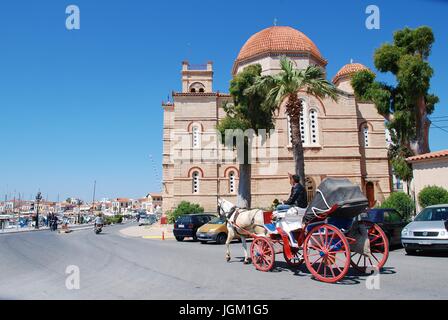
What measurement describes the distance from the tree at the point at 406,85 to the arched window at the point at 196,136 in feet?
60.8

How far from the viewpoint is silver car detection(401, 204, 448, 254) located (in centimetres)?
1040

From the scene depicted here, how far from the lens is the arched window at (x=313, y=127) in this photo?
3556 cm

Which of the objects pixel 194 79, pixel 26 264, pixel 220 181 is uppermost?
pixel 194 79

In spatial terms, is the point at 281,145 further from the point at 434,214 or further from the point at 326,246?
the point at 326,246

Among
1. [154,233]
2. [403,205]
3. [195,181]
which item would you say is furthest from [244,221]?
[195,181]

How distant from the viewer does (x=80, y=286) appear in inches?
283

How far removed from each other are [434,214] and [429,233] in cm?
156

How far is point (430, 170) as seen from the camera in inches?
727

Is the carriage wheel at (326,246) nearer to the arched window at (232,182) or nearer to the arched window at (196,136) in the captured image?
the arched window at (232,182)

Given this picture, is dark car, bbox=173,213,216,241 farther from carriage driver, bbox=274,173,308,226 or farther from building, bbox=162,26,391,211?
building, bbox=162,26,391,211

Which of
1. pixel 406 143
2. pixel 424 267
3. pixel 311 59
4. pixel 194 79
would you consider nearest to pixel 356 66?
pixel 311 59
